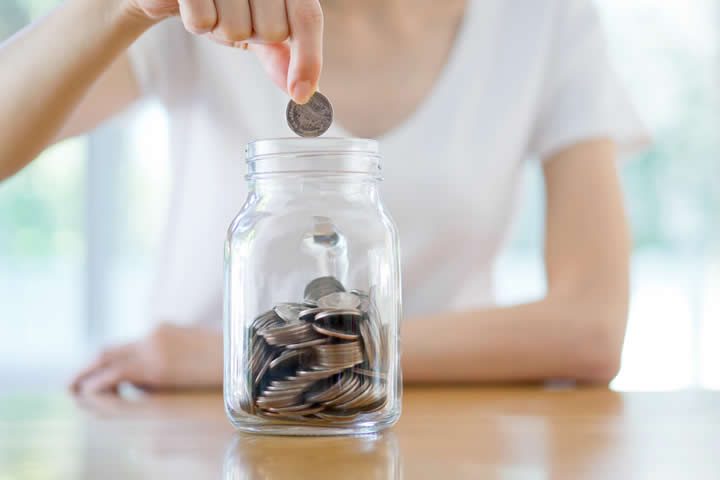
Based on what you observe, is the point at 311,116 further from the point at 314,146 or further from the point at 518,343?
the point at 518,343

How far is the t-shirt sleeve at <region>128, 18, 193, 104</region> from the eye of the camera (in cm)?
115

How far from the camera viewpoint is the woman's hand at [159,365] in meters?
0.91

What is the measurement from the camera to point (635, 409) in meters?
0.69

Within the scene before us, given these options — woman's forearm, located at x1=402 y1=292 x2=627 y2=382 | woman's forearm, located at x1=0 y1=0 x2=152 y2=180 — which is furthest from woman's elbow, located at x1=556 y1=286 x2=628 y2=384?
woman's forearm, located at x1=0 y1=0 x2=152 y2=180

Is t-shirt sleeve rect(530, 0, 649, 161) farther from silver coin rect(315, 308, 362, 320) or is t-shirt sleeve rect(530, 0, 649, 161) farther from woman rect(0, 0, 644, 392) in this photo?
silver coin rect(315, 308, 362, 320)

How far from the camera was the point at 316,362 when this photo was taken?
472 mm

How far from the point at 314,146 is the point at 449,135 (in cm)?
78

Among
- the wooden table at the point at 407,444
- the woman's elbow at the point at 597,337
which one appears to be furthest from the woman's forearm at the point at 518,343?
the wooden table at the point at 407,444

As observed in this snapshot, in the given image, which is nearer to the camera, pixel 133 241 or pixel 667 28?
pixel 133 241

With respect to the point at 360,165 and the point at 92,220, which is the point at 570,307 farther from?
the point at 92,220

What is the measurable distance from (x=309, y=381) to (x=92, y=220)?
2216mm

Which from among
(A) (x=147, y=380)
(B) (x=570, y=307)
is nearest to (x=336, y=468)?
(A) (x=147, y=380)

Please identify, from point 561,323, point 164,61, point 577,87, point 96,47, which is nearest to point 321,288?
point 96,47

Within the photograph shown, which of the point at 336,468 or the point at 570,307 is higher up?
the point at 570,307
